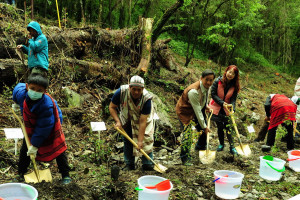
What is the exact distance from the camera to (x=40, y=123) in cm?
275

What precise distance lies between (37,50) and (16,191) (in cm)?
329

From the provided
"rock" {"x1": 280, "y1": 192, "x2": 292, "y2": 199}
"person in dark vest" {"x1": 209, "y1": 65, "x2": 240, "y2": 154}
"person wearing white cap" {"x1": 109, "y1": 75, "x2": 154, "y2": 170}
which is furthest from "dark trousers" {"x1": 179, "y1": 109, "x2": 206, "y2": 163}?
"rock" {"x1": 280, "y1": 192, "x2": 292, "y2": 199}

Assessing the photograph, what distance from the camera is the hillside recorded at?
10.8 ft

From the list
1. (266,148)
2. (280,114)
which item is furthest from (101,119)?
(280,114)

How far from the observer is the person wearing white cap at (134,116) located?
11.3 feet

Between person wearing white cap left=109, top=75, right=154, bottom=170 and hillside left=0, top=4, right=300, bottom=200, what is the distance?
0.33 m

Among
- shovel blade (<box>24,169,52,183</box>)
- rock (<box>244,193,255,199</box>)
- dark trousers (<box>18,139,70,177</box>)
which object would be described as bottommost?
rock (<box>244,193,255,199</box>)

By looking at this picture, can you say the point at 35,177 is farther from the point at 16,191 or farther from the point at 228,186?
the point at 228,186

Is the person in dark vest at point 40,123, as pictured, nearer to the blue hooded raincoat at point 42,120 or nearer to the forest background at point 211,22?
the blue hooded raincoat at point 42,120

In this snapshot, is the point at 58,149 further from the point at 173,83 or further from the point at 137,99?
the point at 173,83

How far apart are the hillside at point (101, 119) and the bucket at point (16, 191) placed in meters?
0.30

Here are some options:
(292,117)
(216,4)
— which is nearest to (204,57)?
(216,4)

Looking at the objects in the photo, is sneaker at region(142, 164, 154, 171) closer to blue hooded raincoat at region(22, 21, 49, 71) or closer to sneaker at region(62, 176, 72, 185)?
sneaker at region(62, 176, 72, 185)

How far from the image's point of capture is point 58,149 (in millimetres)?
2965
